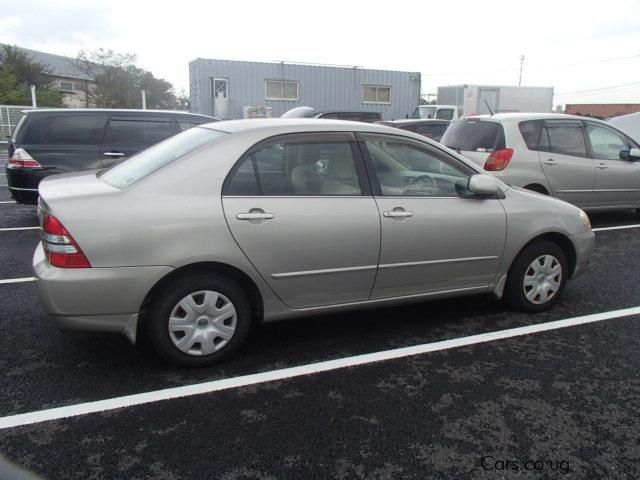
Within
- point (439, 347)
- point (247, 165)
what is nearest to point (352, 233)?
point (247, 165)

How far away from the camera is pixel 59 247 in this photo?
2904 mm

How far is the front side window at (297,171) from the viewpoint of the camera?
10.8ft

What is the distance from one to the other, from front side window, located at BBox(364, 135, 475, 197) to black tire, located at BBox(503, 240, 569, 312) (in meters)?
0.81

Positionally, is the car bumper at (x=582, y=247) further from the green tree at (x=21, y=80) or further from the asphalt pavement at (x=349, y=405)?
the green tree at (x=21, y=80)

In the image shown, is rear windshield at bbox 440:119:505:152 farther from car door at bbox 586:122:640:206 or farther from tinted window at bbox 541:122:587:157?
car door at bbox 586:122:640:206

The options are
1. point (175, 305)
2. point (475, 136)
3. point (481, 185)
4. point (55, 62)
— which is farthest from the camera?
point (55, 62)

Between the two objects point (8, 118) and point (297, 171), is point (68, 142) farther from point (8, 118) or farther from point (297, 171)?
point (8, 118)

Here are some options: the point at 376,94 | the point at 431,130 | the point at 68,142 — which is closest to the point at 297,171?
the point at 68,142

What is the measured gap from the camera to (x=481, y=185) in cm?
382

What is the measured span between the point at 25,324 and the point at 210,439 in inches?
84.5

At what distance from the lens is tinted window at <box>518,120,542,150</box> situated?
703cm

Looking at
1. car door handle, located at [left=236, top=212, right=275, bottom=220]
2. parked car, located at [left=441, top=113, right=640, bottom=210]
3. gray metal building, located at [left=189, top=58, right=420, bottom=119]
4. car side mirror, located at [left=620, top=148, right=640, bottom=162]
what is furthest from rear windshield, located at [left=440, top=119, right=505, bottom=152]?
gray metal building, located at [left=189, top=58, right=420, bottom=119]

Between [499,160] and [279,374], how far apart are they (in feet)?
15.8

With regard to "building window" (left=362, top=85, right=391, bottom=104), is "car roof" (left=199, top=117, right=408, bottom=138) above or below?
below
